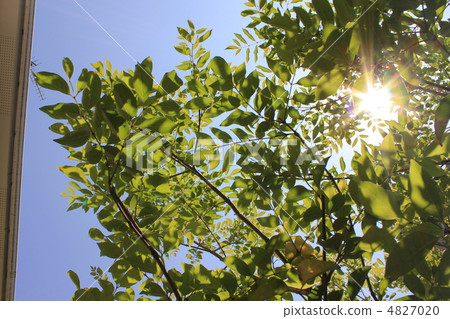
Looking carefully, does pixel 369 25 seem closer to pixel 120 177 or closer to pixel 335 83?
pixel 335 83

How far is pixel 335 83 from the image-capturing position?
0.93 m

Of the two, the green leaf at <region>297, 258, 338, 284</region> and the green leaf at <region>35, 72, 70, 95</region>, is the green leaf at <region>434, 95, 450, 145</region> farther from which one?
the green leaf at <region>35, 72, 70, 95</region>

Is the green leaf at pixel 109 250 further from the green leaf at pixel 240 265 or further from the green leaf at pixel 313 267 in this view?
the green leaf at pixel 313 267

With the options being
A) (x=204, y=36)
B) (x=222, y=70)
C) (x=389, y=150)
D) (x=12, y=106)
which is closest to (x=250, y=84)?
(x=222, y=70)

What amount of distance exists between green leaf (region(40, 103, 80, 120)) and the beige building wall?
237cm

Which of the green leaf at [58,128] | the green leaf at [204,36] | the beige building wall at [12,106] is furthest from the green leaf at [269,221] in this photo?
the beige building wall at [12,106]

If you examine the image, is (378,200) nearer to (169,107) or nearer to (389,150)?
(389,150)

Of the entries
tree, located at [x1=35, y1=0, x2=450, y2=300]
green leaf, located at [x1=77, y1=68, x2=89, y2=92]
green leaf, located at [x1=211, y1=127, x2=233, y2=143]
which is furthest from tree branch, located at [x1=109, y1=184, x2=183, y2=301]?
green leaf, located at [x1=211, y1=127, x2=233, y2=143]

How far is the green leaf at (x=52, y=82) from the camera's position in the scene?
1.01 m

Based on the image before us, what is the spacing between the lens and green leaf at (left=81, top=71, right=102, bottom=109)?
100cm

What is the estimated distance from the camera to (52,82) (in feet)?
3.42

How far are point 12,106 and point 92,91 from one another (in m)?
2.54

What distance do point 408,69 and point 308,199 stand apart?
A: 70cm

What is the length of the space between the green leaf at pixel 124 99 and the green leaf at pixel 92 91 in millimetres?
82
